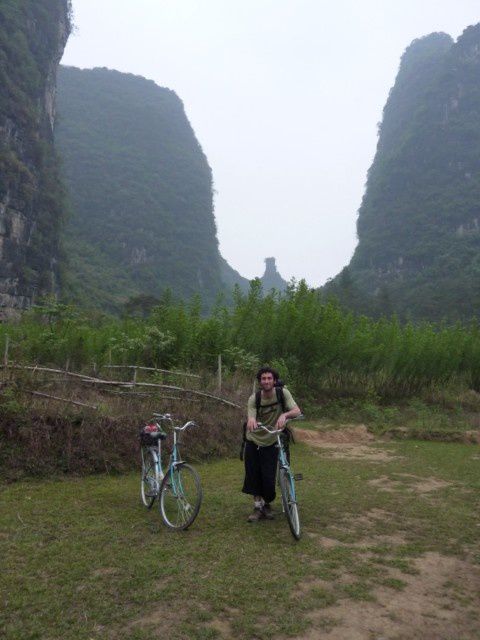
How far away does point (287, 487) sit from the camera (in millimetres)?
3795

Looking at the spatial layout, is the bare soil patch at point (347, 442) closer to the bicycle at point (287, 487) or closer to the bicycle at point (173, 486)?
the bicycle at point (287, 487)

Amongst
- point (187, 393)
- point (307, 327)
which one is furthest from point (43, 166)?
point (187, 393)

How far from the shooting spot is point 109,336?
430 inches

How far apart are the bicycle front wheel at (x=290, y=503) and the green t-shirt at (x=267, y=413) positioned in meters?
0.29

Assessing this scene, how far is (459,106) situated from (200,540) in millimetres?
88197

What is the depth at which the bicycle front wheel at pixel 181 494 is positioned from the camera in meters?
3.73

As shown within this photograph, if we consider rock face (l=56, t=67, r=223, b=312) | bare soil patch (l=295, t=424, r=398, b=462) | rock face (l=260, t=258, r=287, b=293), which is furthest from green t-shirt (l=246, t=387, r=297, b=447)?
rock face (l=260, t=258, r=287, b=293)

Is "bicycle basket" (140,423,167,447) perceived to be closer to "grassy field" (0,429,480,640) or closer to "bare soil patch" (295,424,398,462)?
"grassy field" (0,429,480,640)

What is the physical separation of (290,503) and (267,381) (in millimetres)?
951

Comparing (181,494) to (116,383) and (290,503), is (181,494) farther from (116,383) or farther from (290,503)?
(116,383)

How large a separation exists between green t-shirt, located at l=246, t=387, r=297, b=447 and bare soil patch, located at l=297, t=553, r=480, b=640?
1408 millimetres

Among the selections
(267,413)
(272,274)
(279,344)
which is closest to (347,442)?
(279,344)

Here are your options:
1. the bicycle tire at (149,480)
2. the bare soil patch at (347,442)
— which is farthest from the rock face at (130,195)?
the bicycle tire at (149,480)

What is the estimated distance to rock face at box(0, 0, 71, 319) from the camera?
36.5 metres
